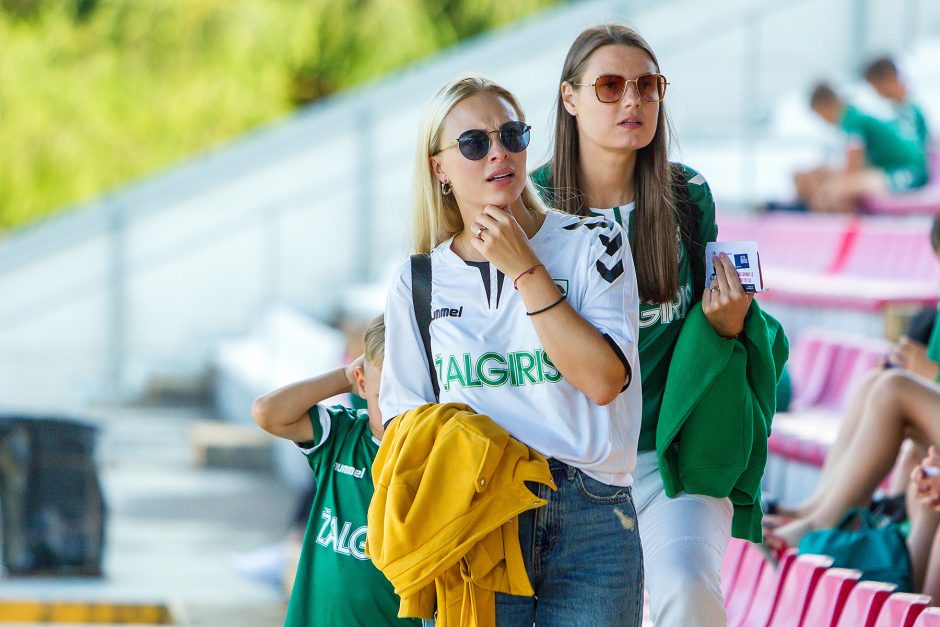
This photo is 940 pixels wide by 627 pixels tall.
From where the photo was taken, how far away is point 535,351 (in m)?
2.61

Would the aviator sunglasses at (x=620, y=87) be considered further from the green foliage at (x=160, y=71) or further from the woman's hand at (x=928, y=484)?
the green foliage at (x=160, y=71)

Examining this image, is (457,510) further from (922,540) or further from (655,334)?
(922,540)

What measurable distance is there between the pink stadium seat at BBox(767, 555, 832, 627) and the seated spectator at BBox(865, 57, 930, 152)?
20.7 feet

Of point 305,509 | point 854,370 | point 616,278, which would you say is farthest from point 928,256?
point 616,278

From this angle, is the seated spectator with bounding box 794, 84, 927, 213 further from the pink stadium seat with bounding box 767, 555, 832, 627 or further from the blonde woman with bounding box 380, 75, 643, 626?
the blonde woman with bounding box 380, 75, 643, 626

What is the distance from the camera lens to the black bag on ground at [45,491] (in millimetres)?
7297

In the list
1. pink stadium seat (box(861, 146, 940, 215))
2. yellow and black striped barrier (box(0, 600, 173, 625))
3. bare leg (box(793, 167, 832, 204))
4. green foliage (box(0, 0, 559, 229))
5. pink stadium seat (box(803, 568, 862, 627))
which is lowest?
pink stadium seat (box(803, 568, 862, 627))

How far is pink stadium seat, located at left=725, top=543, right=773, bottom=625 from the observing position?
172 inches

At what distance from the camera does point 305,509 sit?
6273 millimetres

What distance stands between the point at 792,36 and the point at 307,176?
4138mm

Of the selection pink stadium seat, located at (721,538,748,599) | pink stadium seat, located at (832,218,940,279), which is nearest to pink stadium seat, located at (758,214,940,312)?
pink stadium seat, located at (832,218,940,279)

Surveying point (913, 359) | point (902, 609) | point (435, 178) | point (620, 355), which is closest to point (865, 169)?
point (913, 359)

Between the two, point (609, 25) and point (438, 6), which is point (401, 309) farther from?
point (438, 6)

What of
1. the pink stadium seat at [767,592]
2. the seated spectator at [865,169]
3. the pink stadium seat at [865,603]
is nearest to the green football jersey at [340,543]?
the pink stadium seat at [865,603]
